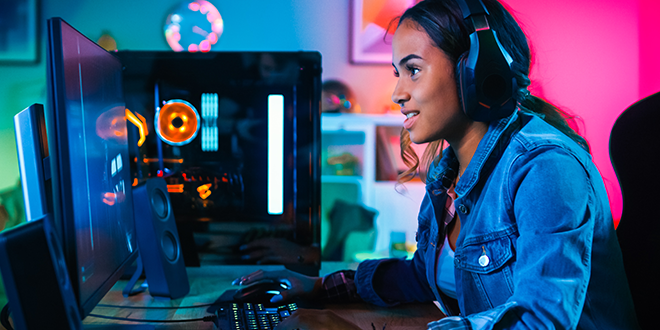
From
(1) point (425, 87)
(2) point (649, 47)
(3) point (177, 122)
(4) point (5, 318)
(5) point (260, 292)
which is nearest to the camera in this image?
(4) point (5, 318)

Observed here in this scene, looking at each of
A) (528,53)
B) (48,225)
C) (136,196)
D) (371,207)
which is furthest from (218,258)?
(371,207)

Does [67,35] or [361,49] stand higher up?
[361,49]

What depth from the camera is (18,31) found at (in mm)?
2637

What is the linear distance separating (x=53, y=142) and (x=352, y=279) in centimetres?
61

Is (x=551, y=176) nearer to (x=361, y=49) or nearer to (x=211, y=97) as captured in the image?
(x=211, y=97)

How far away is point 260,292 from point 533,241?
540mm

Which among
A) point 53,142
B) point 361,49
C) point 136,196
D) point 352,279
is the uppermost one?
point 361,49

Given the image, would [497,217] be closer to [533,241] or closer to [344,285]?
[533,241]

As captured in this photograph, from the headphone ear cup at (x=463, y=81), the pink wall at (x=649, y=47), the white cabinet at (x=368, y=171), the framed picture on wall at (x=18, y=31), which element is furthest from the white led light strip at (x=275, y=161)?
the pink wall at (x=649, y=47)

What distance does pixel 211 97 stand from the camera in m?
1.01

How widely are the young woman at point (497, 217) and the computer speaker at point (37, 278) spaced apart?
30cm

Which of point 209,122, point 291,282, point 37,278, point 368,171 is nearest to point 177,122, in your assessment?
point 209,122

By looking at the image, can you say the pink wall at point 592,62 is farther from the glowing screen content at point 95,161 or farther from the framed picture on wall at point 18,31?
the glowing screen content at point 95,161

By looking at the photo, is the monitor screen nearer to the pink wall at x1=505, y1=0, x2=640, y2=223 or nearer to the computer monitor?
the computer monitor
